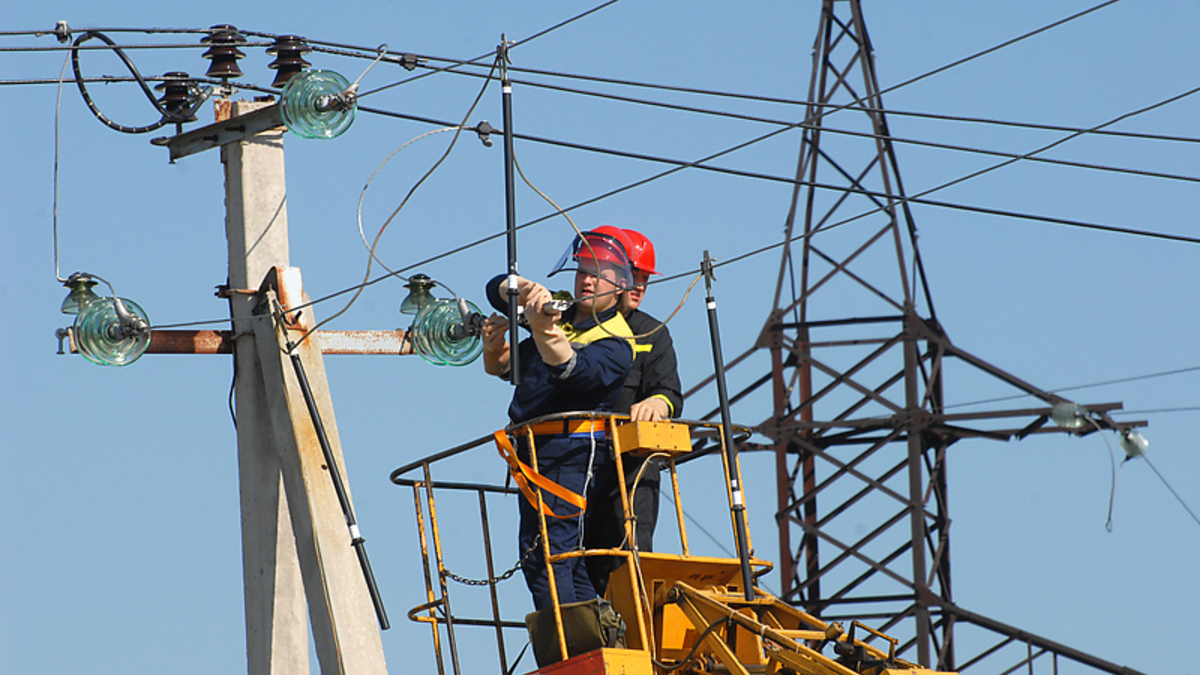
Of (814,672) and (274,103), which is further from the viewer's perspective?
(274,103)

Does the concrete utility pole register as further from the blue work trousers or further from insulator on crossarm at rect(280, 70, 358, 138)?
the blue work trousers

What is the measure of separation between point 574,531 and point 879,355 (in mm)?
12978

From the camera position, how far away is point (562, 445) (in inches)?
329

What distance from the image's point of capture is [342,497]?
32.2 feet

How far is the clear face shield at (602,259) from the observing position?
29.2ft

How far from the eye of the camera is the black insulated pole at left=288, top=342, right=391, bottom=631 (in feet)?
32.0

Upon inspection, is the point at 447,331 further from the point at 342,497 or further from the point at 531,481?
the point at 531,481

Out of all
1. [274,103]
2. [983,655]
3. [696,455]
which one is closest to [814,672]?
[696,455]

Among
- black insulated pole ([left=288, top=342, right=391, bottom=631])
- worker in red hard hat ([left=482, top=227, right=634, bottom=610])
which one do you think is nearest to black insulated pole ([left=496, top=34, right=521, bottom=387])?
worker in red hard hat ([left=482, top=227, right=634, bottom=610])

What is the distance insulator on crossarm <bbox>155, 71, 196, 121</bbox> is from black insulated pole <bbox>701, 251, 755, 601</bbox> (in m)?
4.01

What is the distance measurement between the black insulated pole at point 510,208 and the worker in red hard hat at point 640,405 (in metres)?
0.81

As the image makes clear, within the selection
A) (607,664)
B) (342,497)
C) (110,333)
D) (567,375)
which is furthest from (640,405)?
(110,333)

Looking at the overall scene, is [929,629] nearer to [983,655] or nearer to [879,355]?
[983,655]

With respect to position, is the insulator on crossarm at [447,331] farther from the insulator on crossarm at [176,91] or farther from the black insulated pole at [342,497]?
the insulator on crossarm at [176,91]
